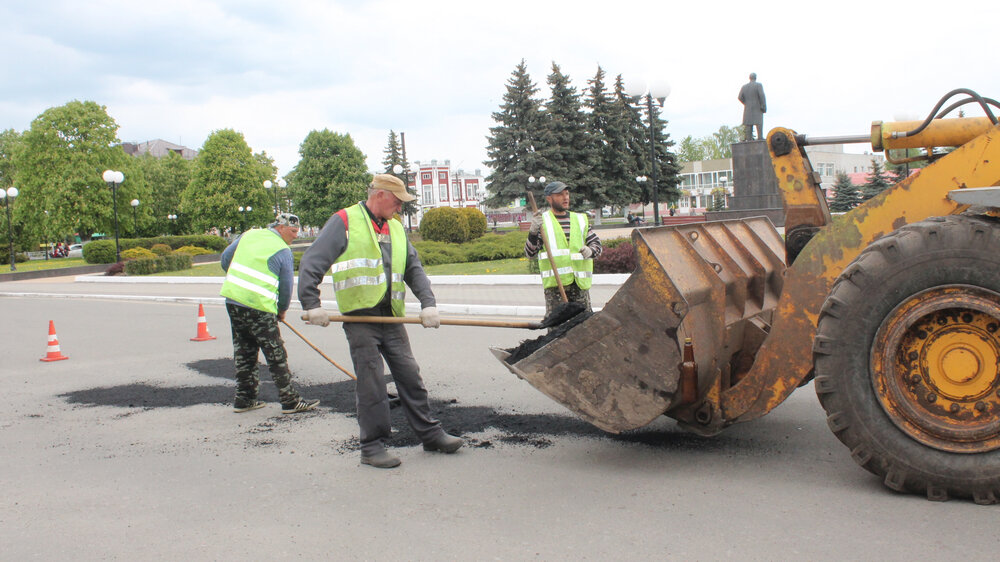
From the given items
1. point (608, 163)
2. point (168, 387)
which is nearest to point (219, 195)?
point (608, 163)

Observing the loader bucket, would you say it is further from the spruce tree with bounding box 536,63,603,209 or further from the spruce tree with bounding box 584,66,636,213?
the spruce tree with bounding box 584,66,636,213

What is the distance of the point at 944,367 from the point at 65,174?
189ft

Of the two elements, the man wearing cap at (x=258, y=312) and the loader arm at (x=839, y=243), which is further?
the man wearing cap at (x=258, y=312)

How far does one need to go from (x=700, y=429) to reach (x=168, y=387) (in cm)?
540

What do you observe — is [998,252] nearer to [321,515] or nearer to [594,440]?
[594,440]

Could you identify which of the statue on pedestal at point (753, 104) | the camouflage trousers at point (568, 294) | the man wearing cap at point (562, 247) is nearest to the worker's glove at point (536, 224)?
the man wearing cap at point (562, 247)

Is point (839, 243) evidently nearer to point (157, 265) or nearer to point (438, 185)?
point (157, 265)

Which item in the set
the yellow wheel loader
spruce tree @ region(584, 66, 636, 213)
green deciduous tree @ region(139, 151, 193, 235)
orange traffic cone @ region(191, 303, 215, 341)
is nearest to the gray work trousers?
the yellow wheel loader

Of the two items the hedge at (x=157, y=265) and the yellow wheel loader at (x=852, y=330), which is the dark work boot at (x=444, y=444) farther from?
the hedge at (x=157, y=265)

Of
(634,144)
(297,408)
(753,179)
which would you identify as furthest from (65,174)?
(297,408)

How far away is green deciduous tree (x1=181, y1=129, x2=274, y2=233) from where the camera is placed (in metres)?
63.2

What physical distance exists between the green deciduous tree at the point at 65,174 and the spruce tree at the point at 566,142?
30.1m

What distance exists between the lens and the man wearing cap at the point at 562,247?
6.54 meters

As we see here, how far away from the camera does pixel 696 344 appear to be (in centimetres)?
417
